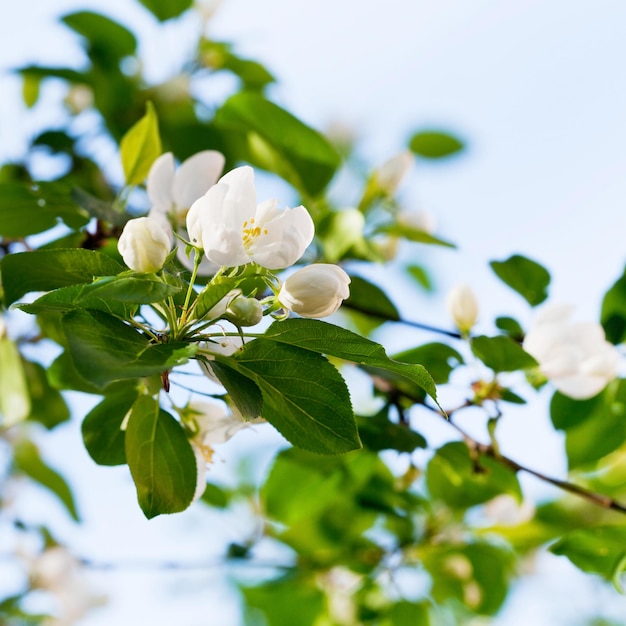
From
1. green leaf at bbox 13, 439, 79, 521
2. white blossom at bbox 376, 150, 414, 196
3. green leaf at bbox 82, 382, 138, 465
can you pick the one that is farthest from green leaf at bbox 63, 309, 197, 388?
green leaf at bbox 13, 439, 79, 521

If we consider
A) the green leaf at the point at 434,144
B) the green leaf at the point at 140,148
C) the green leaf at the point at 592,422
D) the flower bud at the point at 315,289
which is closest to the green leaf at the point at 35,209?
the green leaf at the point at 140,148

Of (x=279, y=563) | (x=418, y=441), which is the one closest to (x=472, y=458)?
(x=418, y=441)

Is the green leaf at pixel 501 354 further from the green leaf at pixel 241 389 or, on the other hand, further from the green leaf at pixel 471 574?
the green leaf at pixel 471 574

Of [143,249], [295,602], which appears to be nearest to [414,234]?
[143,249]

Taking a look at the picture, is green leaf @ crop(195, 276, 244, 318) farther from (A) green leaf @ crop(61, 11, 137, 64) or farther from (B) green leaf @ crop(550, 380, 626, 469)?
(A) green leaf @ crop(61, 11, 137, 64)

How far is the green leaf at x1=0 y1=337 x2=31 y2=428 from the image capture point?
1018mm

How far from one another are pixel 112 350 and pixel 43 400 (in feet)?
2.80

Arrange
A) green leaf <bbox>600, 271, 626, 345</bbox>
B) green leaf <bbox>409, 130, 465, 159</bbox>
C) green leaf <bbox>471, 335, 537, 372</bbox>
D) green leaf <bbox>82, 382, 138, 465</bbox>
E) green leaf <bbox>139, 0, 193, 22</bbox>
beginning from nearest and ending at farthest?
1. green leaf <bbox>82, 382, 138, 465</bbox>
2. green leaf <bbox>471, 335, 537, 372</bbox>
3. green leaf <bbox>600, 271, 626, 345</bbox>
4. green leaf <bbox>139, 0, 193, 22</bbox>
5. green leaf <bbox>409, 130, 465, 159</bbox>

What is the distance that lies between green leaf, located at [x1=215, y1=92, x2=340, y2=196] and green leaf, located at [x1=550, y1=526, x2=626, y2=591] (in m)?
0.66

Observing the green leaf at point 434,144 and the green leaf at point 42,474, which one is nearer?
the green leaf at point 42,474

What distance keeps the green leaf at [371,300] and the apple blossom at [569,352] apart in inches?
8.3

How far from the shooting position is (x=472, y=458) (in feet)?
3.04

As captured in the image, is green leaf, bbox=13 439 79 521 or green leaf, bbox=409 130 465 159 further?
green leaf, bbox=409 130 465 159

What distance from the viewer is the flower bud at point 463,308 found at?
3.10 feet
